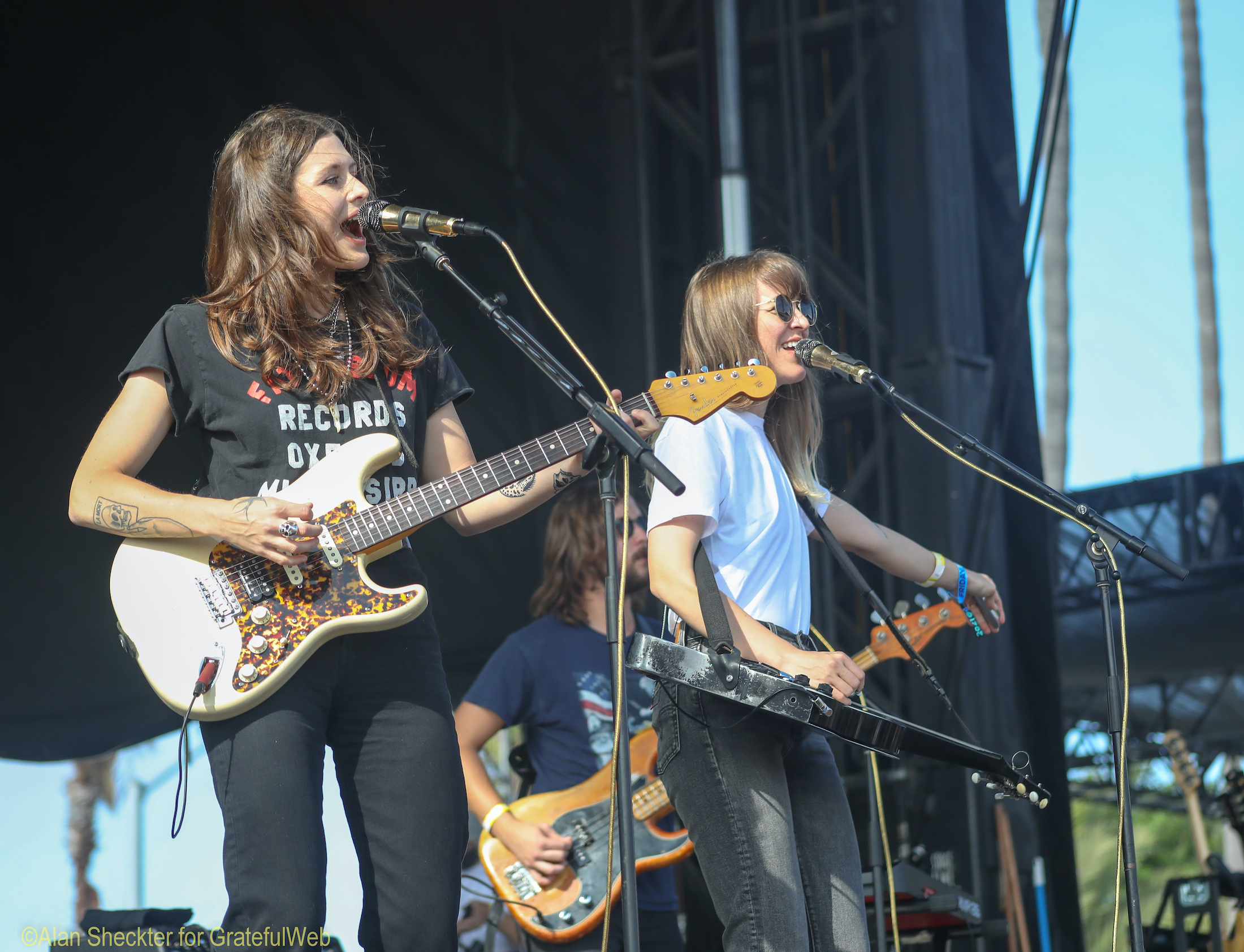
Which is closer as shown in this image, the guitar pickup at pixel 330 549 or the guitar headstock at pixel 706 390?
the guitar pickup at pixel 330 549

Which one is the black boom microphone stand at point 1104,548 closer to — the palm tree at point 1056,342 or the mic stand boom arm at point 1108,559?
the mic stand boom arm at point 1108,559

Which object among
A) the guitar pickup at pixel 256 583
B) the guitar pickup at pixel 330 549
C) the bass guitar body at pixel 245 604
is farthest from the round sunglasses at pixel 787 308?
the guitar pickup at pixel 256 583

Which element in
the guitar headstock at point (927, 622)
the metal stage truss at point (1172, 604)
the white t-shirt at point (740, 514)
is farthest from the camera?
the metal stage truss at point (1172, 604)

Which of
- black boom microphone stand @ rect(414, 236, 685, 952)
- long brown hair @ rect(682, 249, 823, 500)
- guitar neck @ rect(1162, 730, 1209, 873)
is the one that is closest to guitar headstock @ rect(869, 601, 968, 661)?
long brown hair @ rect(682, 249, 823, 500)

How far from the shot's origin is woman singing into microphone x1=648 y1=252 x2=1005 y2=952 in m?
2.21

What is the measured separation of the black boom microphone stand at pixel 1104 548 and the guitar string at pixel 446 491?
440mm

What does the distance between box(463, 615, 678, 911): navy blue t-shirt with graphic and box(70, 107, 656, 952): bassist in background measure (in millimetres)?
1636

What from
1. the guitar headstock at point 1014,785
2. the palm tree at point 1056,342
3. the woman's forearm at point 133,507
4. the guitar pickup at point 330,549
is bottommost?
the guitar headstock at point 1014,785

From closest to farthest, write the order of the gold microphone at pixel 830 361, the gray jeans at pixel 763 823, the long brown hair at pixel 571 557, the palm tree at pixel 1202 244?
1. the gray jeans at pixel 763 823
2. the gold microphone at pixel 830 361
3. the long brown hair at pixel 571 557
4. the palm tree at pixel 1202 244

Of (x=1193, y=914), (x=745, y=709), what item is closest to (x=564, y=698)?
(x=745, y=709)

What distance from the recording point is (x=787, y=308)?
8.90 feet

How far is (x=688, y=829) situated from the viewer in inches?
90.9

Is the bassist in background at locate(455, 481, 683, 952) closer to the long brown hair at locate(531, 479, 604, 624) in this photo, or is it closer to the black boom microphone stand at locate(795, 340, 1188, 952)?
the long brown hair at locate(531, 479, 604, 624)

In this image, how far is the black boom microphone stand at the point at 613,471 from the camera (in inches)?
79.3
